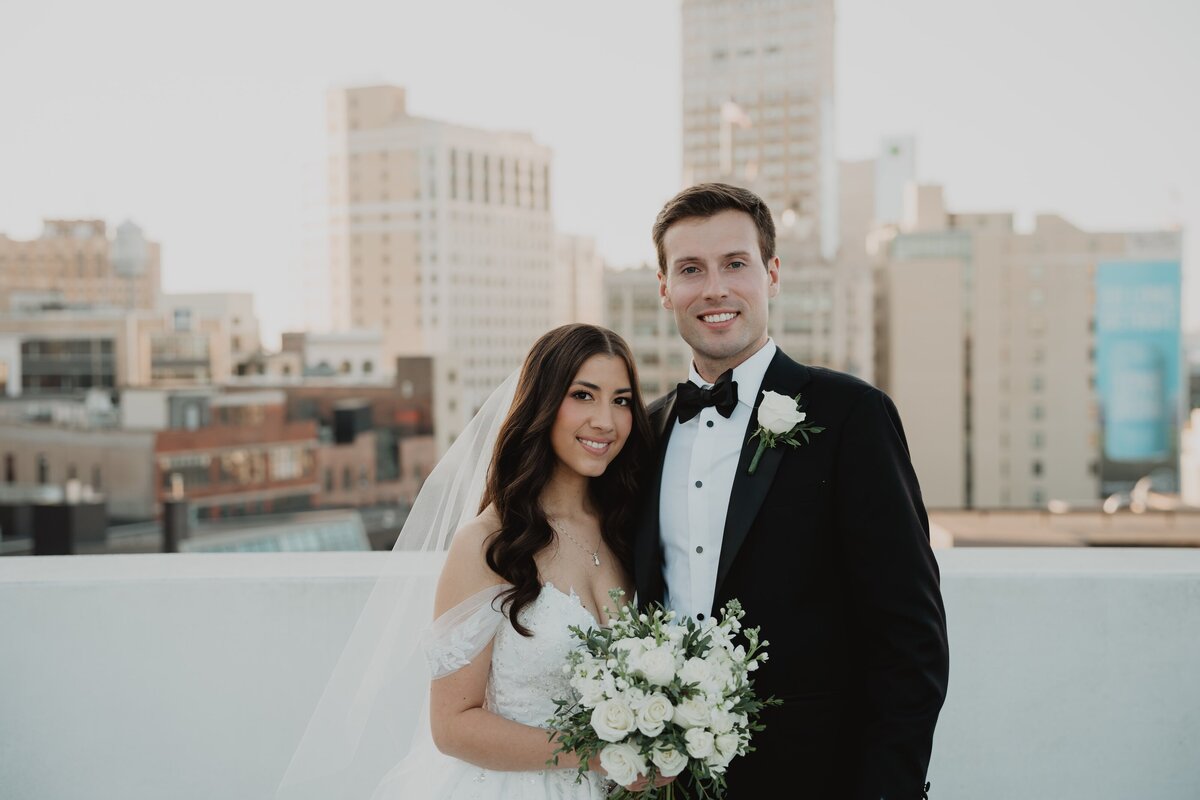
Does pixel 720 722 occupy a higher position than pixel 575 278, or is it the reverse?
pixel 575 278

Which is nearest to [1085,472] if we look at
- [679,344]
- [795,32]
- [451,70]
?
[679,344]

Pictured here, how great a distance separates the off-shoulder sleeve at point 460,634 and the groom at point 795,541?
338 millimetres

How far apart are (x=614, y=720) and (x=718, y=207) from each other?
1051 millimetres

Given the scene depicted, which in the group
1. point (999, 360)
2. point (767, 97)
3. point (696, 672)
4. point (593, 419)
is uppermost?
point (767, 97)

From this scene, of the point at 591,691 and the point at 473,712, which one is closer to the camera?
the point at 591,691

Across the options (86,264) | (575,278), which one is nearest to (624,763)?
(86,264)

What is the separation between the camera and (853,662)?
2115 millimetres

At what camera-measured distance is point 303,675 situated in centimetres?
311

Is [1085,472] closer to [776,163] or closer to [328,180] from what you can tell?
[776,163]

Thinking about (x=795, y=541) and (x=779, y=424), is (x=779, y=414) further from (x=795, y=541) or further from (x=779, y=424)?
(x=795, y=541)

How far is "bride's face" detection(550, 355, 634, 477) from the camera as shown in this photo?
230cm

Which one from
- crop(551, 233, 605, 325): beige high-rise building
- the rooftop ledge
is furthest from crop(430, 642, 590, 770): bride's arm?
crop(551, 233, 605, 325): beige high-rise building

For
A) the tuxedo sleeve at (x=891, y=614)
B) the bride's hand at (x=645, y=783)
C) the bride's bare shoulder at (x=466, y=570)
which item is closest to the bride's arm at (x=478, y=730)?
the bride's bare shoulder at (x=466, y=570)

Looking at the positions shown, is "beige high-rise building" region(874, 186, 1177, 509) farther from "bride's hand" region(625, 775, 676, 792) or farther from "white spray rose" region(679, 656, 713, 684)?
"white spray rose" region(679, 656, 713, 684)
